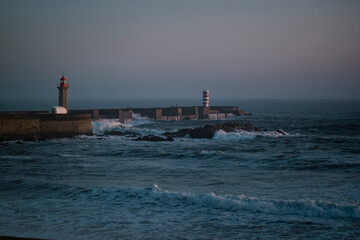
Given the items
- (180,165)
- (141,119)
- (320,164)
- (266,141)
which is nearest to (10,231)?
(180,165)

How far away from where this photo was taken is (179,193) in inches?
413

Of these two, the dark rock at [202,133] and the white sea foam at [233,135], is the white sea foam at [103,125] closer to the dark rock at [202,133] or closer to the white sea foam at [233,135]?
the dark rock at [202,133]

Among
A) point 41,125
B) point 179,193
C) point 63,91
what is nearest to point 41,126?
point 41,125

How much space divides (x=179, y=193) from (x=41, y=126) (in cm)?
1437

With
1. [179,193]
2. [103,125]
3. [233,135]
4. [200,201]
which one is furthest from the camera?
[103,125]

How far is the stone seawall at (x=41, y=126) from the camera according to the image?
71.1ft

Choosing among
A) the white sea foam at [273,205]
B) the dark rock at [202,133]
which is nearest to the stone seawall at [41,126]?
the dark rock at [202,133]

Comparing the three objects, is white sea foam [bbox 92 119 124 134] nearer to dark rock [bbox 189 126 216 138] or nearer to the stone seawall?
the stone seawall

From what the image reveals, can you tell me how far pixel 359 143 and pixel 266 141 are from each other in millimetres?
4655

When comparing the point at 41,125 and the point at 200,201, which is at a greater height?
the point at 41,125

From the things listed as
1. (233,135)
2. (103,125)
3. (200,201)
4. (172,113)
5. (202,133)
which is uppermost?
(172,113)

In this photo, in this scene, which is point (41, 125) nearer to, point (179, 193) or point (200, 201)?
point (179, 193)

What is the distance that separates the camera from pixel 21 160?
16.7 metres

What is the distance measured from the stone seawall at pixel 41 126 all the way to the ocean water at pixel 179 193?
6.71 feet
